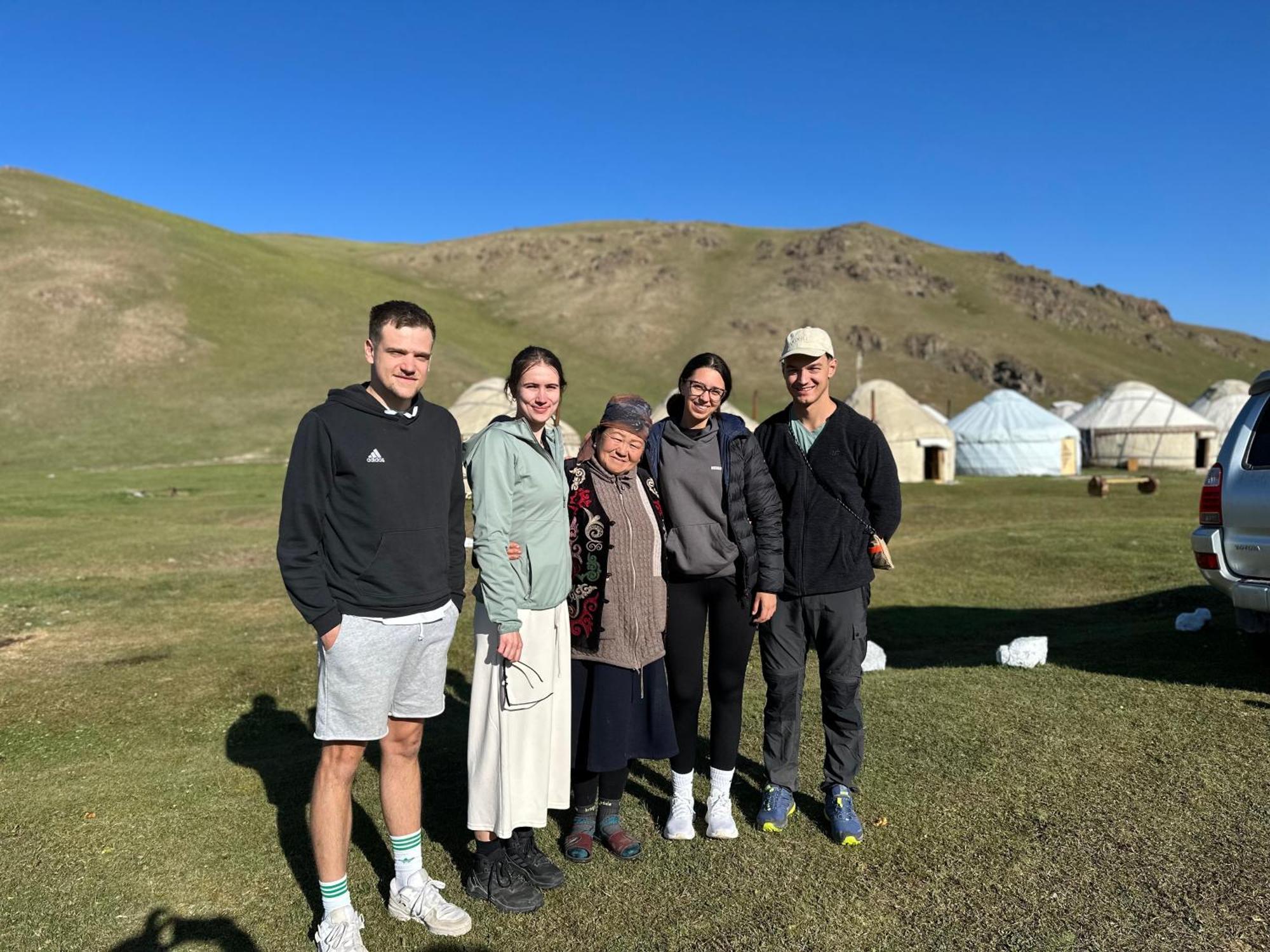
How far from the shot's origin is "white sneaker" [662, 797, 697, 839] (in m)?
3.69

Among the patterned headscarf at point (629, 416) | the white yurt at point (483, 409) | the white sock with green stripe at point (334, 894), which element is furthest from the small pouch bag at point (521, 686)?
the white yurt at point (483, 409)

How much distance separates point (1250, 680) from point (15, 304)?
61.3 m

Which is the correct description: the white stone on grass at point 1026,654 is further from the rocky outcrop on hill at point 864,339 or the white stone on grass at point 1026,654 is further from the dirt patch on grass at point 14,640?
the rocky outcrop on hill at point 864,339

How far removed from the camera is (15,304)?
50.3 meters

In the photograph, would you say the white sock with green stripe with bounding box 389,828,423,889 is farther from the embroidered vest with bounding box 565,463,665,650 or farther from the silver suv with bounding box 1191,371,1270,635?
the silver suv with bounding box 1191,371,1270,635

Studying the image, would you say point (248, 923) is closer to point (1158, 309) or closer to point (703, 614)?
point (703, 614)

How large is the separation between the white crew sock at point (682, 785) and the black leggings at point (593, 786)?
261 millimetres

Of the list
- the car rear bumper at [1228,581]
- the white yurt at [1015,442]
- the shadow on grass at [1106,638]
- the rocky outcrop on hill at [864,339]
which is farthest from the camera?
the rocky outcrop on hill at [864,339]

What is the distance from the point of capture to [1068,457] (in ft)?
109

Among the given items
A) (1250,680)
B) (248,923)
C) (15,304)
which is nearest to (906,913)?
(248,923)

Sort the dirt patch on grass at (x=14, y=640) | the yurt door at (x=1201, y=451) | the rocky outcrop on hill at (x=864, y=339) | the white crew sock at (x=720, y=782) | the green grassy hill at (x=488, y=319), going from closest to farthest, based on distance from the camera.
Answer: the white crew sock at (x=720, y=782)
the dirt patch on grass at (x=14, y=640)
the yurt door at (x=1201, y=451)
the green grassy hill at (x=488, y=319)
the rocky outcrop on hill at (x=864, y=339)

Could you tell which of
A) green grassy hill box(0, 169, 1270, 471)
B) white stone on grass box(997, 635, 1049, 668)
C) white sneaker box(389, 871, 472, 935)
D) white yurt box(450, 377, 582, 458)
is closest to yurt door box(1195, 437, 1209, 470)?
white yurt box(450, 377, 582, 458)

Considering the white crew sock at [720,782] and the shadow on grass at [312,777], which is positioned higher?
the white crew sock at [720,782]

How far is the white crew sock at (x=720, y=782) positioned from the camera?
Answer: 12.4 ft
